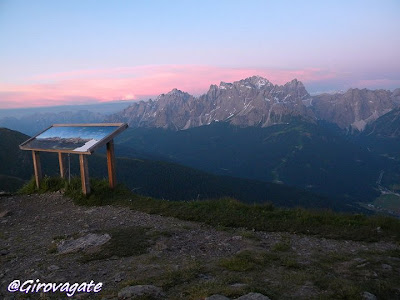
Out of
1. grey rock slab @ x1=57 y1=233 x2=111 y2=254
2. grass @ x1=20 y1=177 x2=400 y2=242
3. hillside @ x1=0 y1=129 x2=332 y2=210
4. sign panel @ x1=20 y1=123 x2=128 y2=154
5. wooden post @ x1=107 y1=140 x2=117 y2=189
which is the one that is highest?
sign panel @ x1=20 y1=123 x2=128 y2=154

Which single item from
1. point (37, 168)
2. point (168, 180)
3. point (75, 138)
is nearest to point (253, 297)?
point (75, 138)

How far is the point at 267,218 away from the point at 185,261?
551cm

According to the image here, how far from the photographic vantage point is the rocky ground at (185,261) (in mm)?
7121

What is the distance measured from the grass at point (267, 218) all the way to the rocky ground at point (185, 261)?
0.63m

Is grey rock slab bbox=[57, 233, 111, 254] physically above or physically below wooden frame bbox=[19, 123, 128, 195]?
below

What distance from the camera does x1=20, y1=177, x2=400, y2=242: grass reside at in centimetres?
1220

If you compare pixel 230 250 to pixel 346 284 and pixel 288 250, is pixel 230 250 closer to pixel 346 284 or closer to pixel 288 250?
pixel 288 250

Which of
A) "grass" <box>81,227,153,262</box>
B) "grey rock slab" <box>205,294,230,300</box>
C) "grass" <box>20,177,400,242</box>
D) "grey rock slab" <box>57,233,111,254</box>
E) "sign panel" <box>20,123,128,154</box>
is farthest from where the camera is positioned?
"sign panel" <box>20,123,128,154</box>

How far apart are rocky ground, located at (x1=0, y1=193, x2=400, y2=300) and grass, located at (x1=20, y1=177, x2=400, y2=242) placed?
632mm

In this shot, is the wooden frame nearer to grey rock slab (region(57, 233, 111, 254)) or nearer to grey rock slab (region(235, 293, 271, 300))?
grey rock slab (region(57, 233, 111, 254))

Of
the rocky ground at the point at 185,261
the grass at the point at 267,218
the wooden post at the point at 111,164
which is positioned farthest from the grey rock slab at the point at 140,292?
the wooden post at the point at 111,164

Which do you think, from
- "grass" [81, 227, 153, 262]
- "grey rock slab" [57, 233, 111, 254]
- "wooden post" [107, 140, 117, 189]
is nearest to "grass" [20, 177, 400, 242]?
"wooden post" [107, 140, 117, 189]

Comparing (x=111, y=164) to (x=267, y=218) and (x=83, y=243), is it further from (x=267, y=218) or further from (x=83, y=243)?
(x=267, y=218)

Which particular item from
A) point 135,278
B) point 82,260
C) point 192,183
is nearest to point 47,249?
point 82,260
